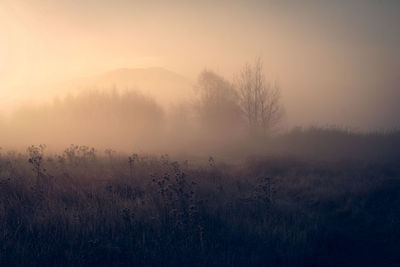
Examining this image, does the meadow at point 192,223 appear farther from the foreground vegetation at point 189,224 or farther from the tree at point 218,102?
the tree at point 218,102

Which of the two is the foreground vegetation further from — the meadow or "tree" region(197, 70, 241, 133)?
"tree" region(197, 70, 241, 133)

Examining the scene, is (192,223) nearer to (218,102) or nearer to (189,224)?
(189,224)

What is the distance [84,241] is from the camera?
4172 mm

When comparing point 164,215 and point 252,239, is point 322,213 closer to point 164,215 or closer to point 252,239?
point 252,239

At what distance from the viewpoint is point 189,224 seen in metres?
4.69

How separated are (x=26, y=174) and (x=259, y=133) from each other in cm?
2095

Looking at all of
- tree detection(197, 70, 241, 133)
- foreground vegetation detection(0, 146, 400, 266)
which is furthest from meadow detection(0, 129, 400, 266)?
tree detection(197, 70, 241, 133)

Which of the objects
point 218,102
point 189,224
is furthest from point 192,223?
point 218,102

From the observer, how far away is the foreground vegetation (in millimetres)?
3967

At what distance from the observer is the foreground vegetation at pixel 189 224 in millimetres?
3967

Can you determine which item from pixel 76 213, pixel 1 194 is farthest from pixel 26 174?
pixel 76 213

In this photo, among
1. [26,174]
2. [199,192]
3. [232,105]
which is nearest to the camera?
[199,192]

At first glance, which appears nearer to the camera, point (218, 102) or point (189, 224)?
point (189, 224)

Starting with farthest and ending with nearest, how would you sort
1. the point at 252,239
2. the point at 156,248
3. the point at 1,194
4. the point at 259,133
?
the point at 259,133, the point at 1,194, the point at 252,239, the point at 156,248
